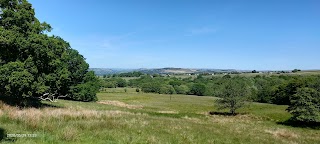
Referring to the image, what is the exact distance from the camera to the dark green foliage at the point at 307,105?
180 feet

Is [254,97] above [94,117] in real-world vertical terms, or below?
below

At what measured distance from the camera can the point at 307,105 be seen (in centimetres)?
5575

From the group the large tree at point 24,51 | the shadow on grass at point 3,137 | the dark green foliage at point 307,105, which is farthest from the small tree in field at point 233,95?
the shadow on grass at point 3,137

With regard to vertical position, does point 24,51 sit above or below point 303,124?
above

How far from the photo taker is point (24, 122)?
14508 mm

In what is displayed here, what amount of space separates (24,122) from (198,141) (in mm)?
9165

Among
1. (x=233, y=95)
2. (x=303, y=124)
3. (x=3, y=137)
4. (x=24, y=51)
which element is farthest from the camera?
(x=233, y=95)

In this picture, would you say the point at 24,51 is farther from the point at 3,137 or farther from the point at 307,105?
the point at 307,105

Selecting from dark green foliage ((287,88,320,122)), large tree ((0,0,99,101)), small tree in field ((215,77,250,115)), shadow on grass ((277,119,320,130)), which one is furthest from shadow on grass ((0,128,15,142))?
small tree in field ((215,77,250,115))

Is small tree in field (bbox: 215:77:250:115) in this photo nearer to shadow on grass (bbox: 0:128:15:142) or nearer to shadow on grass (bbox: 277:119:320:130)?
shadow on grass (bbox: 277:119:320:130)

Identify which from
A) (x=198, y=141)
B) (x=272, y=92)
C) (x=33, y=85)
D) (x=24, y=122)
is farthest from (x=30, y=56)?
(x=272, y=92)

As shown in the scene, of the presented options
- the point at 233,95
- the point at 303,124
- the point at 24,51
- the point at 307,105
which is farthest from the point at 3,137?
the point at 233,95

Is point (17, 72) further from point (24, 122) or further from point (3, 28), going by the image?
point (24, 122)

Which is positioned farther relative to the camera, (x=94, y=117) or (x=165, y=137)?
(x=94, y=117)
